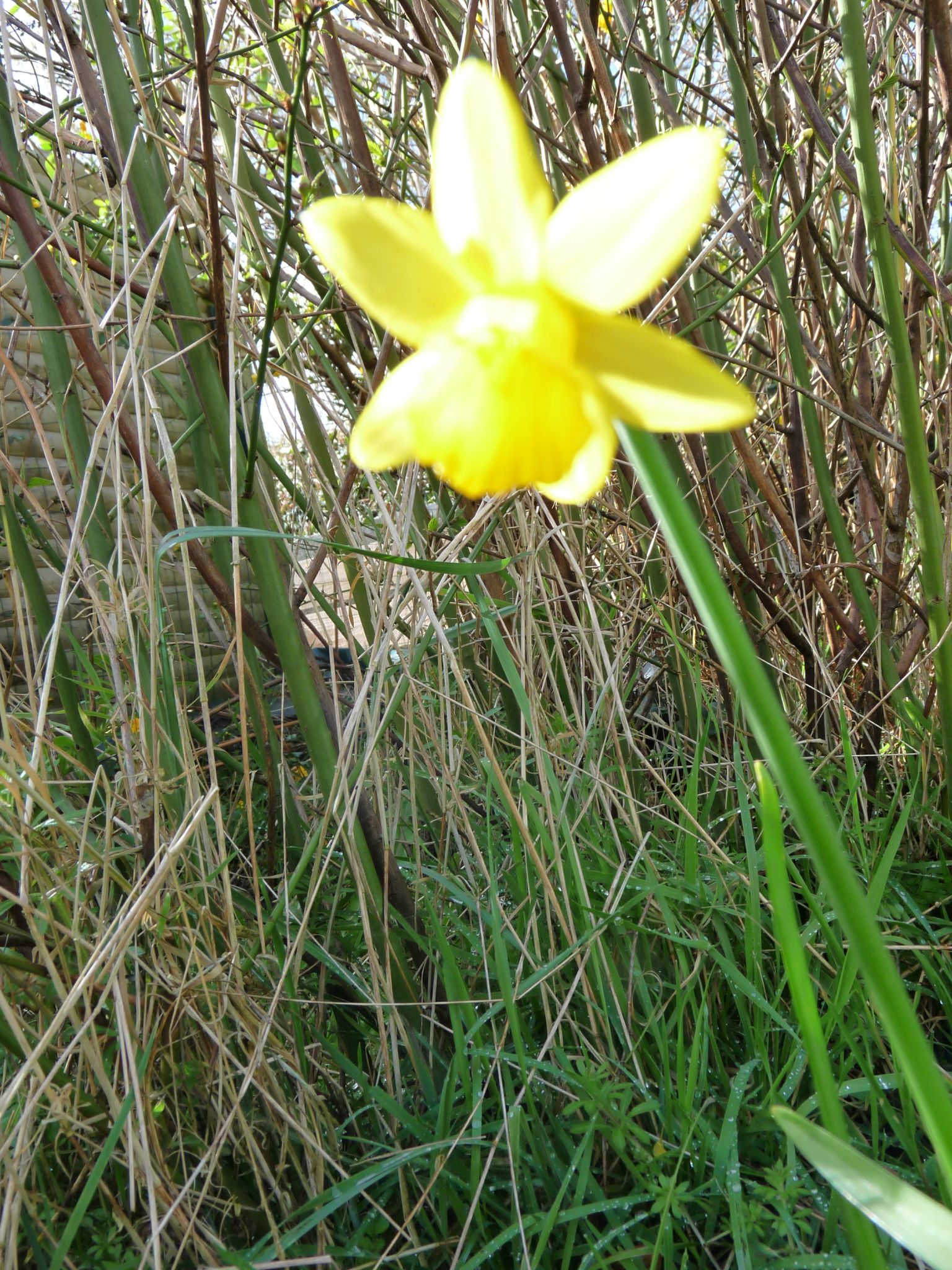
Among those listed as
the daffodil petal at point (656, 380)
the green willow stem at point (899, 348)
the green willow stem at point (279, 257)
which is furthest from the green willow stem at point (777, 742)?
the green willow stem at point (899, 348)

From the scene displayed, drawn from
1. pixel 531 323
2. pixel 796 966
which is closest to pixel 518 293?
pixel 531 323

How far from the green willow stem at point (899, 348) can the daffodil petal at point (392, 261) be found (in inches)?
37.1

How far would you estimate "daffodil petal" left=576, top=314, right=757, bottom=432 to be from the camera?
376 millimetres

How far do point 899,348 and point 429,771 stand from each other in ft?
2.73

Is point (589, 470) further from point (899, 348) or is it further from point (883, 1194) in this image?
point (899, 348)

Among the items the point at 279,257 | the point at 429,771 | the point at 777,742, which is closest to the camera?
the point at 777,742

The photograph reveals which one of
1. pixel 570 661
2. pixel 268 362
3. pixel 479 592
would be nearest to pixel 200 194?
pixel 268 362

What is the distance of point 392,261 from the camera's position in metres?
0.43

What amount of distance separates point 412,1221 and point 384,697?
2.21ft

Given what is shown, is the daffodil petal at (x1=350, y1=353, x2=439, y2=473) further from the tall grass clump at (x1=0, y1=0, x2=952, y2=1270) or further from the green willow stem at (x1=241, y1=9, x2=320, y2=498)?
the green willow stem at (x1=241, y1=9, x2=320, y2=498)

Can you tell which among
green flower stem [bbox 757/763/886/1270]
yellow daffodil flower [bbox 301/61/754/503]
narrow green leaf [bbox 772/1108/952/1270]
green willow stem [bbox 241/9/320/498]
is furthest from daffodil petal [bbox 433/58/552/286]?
green willow stem [bbox 241/9/320/498]

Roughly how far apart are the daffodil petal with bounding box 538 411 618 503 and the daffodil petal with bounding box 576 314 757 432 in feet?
0.11

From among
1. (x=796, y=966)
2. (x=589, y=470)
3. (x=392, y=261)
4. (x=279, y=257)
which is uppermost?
(x=279, y=257)

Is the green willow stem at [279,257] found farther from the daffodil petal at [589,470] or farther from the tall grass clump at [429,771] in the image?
the daffodil petal at [589,470]
